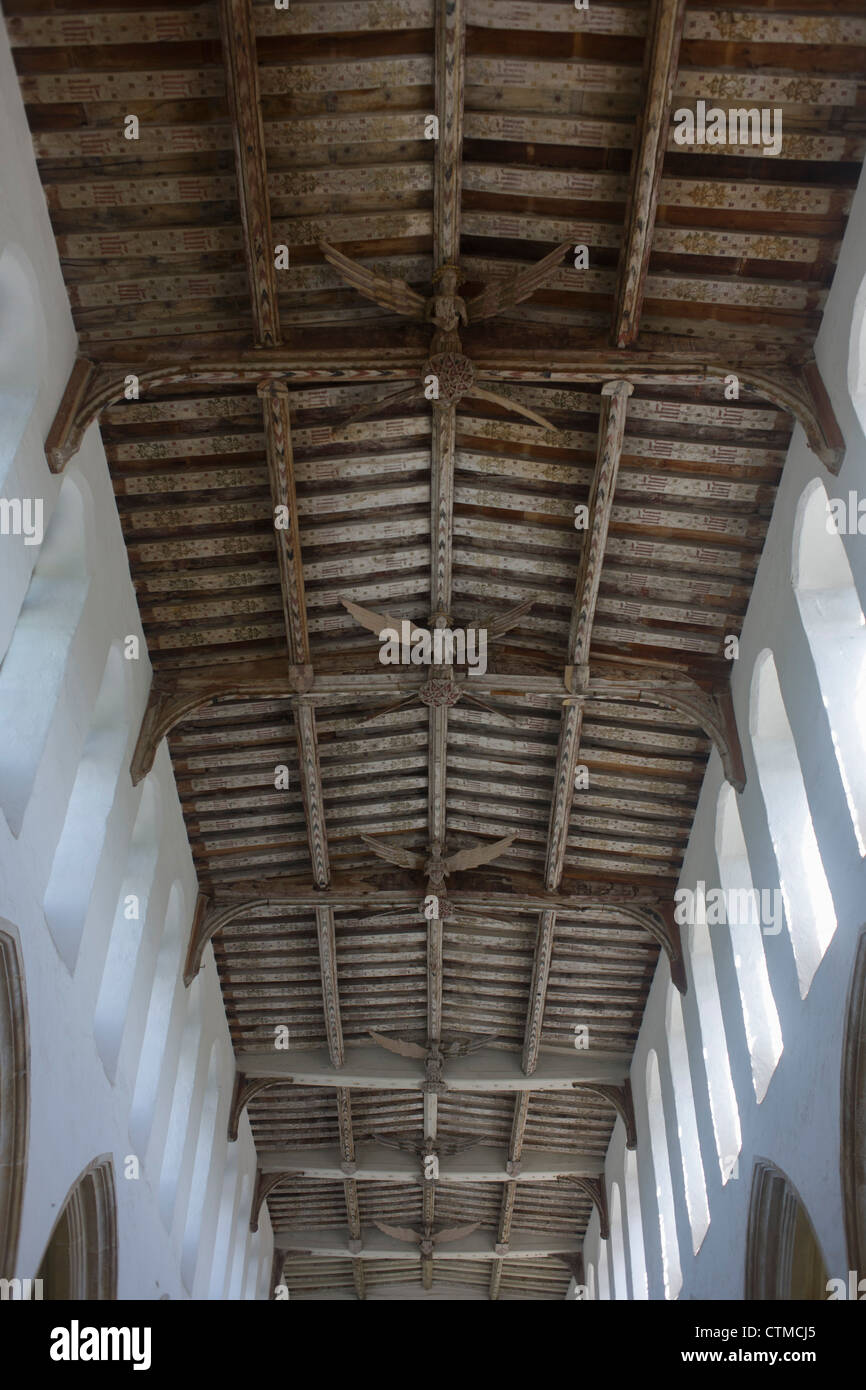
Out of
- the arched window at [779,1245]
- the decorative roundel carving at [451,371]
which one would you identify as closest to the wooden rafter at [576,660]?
the decorative roundel carving at [451,371]

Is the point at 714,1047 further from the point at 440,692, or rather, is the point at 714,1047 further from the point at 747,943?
the point at 440,692

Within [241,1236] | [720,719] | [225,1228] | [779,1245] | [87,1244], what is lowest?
[779,1245]

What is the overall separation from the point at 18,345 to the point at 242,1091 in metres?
11.6

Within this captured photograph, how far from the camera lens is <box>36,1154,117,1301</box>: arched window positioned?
34.8ft

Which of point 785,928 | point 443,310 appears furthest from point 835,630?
point 443,310

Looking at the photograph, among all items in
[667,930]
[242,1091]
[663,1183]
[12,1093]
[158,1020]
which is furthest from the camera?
[242,1091]

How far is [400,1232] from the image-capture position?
21.8 metres

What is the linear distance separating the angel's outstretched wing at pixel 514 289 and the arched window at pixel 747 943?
5.15 metres

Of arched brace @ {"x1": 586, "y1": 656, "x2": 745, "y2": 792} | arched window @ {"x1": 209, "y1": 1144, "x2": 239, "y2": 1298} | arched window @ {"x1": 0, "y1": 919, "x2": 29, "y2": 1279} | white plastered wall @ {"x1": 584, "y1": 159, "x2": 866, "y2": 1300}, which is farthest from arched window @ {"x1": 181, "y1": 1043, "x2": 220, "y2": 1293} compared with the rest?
arched brace @ {"x1": 586, "y1": 656, "x2": 745, "y2": 792}

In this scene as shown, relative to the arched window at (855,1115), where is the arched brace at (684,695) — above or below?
above

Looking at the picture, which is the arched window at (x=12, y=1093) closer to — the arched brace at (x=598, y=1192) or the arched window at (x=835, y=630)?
the arched window at (x=835, y=630)

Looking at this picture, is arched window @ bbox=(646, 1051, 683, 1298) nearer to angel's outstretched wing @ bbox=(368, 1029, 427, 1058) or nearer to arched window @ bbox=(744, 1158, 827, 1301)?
angel's outstretched wing @ bbox=(368, 1029, 427, 1058)

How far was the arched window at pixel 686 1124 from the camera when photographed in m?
13.4

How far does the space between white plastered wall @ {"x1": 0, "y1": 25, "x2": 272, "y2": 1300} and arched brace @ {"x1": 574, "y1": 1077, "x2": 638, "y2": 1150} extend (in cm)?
581
